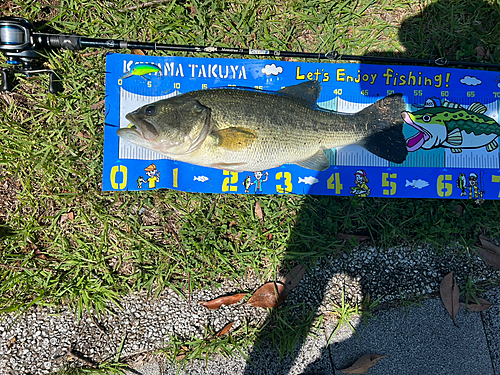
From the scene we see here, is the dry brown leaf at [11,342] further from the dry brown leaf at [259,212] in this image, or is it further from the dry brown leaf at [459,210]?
the dry brown leaf at [459,210]

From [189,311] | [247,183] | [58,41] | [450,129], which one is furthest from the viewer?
[450,129]

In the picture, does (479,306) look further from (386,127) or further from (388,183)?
(386,127)

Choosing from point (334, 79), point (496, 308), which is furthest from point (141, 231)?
point (496, 308)

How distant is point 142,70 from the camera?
3.16 metres

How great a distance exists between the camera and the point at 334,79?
328 cm

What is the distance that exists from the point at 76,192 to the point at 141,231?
2.56ft

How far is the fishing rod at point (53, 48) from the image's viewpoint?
283 centimetres

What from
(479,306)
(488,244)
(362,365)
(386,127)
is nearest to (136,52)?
(386,127)

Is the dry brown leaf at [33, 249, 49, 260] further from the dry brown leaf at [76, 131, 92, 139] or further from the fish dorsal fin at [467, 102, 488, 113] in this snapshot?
the fish dorsal fin at [467, 102, 488, 113]

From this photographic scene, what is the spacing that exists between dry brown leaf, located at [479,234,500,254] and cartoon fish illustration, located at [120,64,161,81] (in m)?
3.93

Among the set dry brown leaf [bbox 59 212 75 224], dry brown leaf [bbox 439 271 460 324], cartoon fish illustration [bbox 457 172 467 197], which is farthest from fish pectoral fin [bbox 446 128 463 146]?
dry brown leaf [bbox 59 212 75 224]

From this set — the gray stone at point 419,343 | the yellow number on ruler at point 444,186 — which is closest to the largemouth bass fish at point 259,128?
the yellow number on ruler at point 444,186

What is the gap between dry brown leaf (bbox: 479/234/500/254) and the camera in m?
3.25

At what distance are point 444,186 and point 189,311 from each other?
3026 mm
